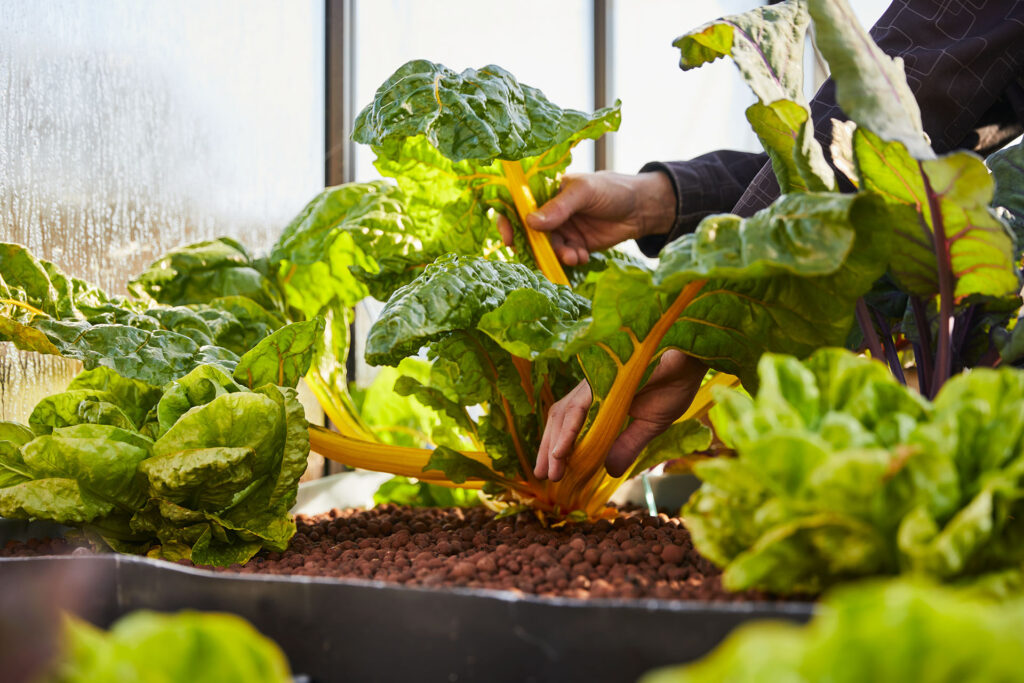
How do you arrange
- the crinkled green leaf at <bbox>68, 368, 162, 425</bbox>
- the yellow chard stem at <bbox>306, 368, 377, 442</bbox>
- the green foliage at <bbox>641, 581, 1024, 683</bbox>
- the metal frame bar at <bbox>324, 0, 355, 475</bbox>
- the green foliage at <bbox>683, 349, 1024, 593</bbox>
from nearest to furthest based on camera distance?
the green foliage at <bbox>641, 581, 1024, 683</bbox> → the green foliage at <bbox>683, 349, 1024, 593</bbox> → the crinkled green leaf at <bbox>68, 368, 162, 425</bbox> → the yellow chard stem at <bbox>306, 368, 377, 442</bbox> → the metal frame bar at <bbox>324, 0, 355, 475</bbox>

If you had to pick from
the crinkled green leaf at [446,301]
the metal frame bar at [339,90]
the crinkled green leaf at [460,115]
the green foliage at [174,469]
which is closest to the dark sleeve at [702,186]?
the crinkled green leaf at [460,115]

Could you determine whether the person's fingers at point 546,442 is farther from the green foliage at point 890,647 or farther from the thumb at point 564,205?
the green foliage at point 890,647

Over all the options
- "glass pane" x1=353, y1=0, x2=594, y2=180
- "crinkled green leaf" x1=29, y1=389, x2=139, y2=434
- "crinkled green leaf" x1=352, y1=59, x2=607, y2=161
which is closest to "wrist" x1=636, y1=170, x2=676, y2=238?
"crinkled green leaf" x1=352, y1=59, x2=607, y2=161

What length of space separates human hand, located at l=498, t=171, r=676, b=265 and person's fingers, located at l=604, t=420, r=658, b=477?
0.32 meters

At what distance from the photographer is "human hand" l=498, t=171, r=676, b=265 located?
99 centimetres

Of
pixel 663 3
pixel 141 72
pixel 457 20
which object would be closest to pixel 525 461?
pixel 141 72

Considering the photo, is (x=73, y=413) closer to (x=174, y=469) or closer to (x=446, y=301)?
(x=174, y=469)

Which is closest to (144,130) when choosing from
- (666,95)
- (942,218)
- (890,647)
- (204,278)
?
(204,278)

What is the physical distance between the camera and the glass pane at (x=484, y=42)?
182 centimetres

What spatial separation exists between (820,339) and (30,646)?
0.50m

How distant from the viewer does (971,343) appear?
0.68 m

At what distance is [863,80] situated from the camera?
1.58 ft

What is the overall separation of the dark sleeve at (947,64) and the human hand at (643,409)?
0.18 meters

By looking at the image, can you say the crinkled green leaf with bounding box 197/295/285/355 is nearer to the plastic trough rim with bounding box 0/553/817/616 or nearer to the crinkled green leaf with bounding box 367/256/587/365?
the crinkled green leaf with bounding box 367/256/587/365
